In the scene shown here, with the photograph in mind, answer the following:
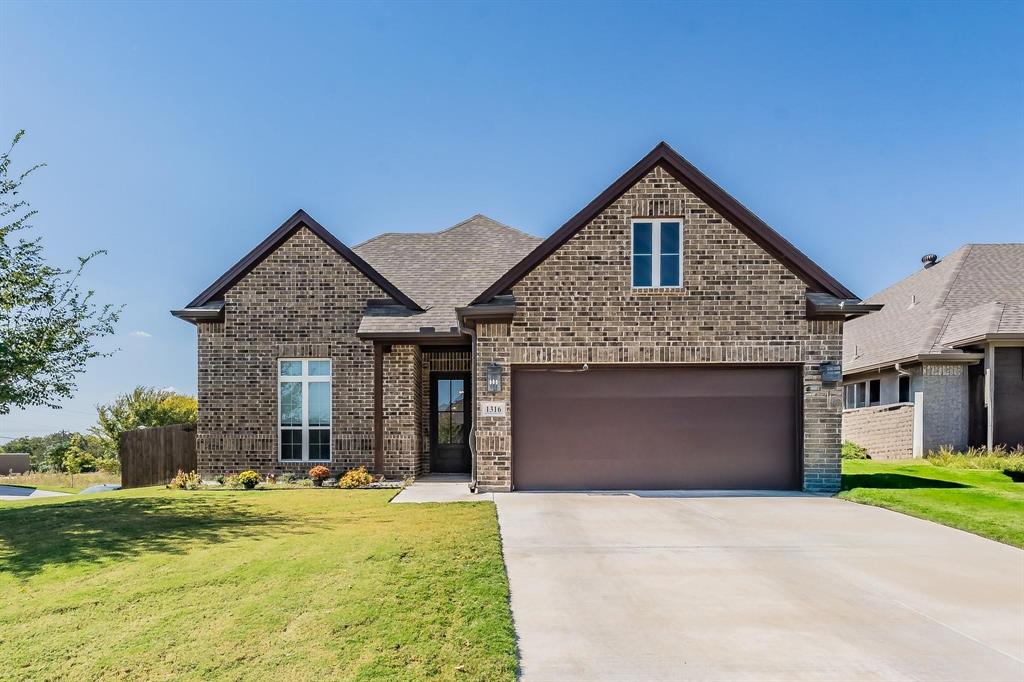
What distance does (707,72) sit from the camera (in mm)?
14703

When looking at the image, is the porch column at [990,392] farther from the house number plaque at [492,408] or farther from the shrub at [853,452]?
the house number plaque at [492,408]

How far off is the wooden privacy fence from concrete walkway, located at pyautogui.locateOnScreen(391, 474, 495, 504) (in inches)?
239

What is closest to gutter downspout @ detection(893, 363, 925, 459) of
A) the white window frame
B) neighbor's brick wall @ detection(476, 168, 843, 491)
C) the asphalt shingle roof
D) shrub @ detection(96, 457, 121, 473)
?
neighbor's brick wall @ detection(476, 168, 843, 491)

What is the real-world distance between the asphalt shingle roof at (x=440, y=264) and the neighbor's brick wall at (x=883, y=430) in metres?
12.0

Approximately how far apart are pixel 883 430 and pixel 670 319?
11.7 m

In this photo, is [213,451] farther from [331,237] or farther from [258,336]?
[331,237]

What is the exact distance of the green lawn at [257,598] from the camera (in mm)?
4281

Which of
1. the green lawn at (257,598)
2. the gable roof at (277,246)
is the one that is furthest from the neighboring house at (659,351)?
the green lawn at (257,598)

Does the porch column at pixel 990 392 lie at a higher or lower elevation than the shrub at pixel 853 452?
higher

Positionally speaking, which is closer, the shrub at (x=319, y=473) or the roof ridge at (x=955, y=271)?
the shrub at (x=319, y=473)

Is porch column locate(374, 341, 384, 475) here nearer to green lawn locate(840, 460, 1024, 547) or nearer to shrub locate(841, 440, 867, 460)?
green lawn locate(840, 460, 1024, 547)

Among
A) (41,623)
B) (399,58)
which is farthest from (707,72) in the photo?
(41,623)

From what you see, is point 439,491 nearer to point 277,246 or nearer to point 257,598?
point 277,246

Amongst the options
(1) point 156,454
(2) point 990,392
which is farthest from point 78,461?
(2) point 990,392
